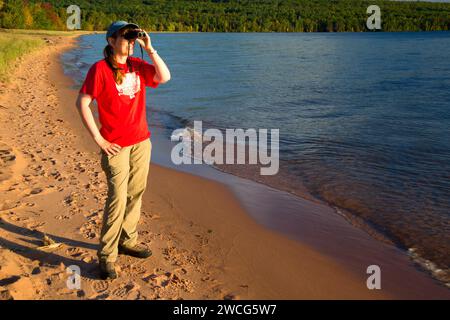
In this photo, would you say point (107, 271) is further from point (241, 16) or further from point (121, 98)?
point (241, 16)

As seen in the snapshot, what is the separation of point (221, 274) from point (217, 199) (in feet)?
6.99

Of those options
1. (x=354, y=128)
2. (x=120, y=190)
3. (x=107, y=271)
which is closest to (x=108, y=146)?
(x=120, y=190)

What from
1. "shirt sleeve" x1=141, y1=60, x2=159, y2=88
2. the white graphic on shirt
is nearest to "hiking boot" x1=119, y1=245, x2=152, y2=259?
the white graphic on shirt

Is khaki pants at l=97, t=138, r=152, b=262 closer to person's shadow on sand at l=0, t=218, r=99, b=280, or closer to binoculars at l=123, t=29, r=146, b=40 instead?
person's shadow on sand at l=0, t=218, r=99, b=280

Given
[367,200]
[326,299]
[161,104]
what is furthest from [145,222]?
[161,104]

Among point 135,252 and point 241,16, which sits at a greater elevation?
point 241,16

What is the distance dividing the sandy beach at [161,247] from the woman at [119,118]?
434mm

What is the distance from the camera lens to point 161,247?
185 inches

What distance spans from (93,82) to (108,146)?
1.74 feet

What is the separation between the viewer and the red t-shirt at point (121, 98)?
358 centimetres

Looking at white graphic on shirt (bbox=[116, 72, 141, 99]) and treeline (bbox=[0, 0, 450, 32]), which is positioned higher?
treeline (bbox=[0, 0, 450, 32])

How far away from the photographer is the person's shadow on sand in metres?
4.14
